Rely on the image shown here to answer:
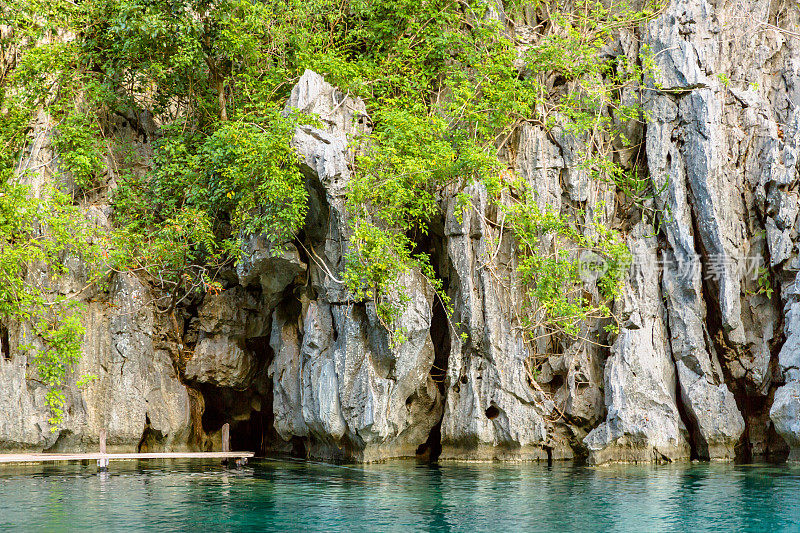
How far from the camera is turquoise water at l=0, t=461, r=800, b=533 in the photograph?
36.4 feet

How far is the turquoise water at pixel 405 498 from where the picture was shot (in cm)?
1111

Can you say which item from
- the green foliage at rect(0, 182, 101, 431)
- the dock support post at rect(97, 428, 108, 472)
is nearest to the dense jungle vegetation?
the green foliage at rect(0, 182, 101, 431)

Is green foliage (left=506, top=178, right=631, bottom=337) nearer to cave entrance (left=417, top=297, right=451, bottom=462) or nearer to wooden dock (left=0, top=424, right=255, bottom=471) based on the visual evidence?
cave entrance (left=417, top=297, right=451, bottom=462)

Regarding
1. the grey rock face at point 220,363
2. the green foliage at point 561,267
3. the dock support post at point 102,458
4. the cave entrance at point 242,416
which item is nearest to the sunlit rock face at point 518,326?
the grey rock face at point 220,363

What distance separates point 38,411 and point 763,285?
58.0 ft

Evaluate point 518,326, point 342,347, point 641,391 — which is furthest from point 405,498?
point 641,391

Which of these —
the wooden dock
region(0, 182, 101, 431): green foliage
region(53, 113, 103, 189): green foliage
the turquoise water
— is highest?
region(53, 113, 103, 189): green foliage

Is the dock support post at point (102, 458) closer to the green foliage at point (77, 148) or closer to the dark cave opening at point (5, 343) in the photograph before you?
the dark cave opening at point (5, 343)

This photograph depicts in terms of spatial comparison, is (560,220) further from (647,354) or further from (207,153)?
(207,153)

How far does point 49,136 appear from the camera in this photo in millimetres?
20047

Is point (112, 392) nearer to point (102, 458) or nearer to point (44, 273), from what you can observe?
point (102, 458)

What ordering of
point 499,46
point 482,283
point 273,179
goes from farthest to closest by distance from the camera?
point 499,46, point 482,283, point 273,179

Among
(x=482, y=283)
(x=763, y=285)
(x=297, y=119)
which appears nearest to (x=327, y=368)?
(x=482, y=283)

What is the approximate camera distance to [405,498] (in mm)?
13281
